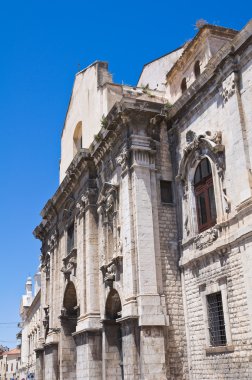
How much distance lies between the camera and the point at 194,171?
50.1 ft

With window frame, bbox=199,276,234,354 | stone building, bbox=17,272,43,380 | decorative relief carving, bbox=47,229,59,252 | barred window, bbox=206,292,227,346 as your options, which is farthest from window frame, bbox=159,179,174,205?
stone building, bbox=17,272,43,380

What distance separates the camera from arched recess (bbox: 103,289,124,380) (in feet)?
54.9

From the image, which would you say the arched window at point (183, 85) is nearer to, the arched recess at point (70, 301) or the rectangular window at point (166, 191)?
the rectangular window at point (166, 191)

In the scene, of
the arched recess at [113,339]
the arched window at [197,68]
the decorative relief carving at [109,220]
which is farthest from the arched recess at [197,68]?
the arched recess at [113,339]

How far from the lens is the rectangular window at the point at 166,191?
16.2 meters

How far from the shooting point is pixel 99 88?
20.5 metres

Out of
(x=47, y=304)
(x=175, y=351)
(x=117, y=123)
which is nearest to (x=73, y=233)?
(x=47, y=304)

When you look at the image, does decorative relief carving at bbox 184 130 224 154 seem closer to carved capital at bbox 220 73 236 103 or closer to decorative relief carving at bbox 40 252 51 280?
carved capital at bbox 220 73 236 103

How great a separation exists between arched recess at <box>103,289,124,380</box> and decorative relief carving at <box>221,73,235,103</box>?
7.39 meters

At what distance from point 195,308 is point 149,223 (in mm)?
2879

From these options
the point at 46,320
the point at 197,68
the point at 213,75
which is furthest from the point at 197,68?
the point at 46,320

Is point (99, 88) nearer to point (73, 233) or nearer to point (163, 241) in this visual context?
point (73, 233)

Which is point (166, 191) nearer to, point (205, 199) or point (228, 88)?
point (205, 199)

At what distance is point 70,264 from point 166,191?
713 cm
